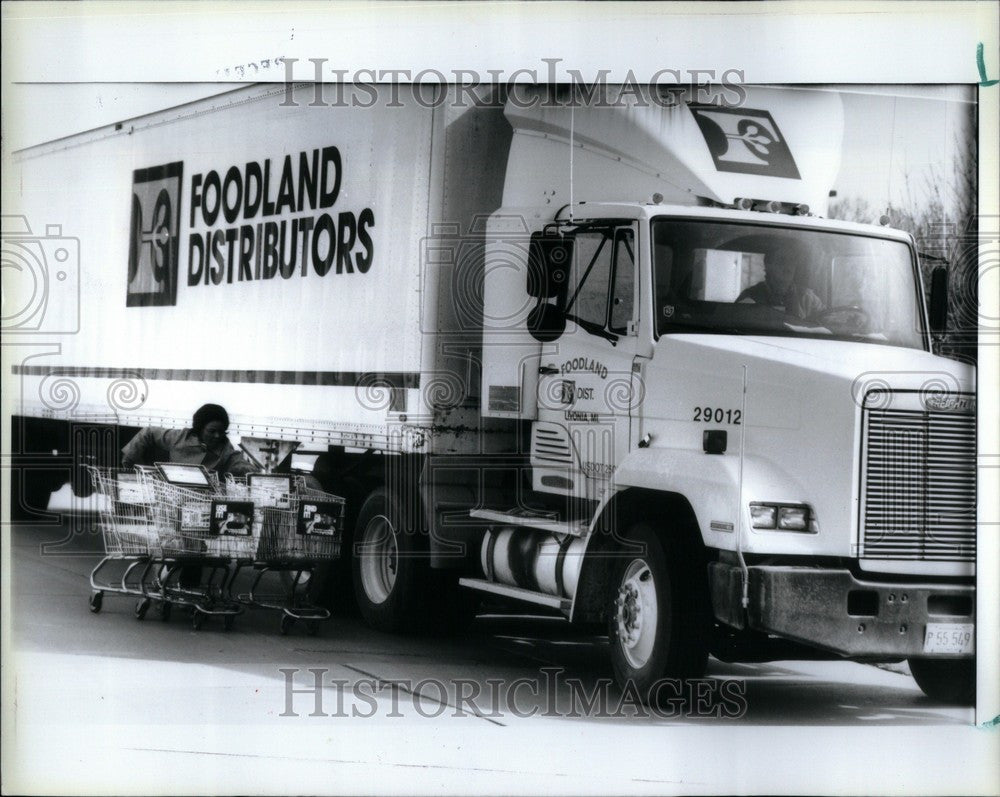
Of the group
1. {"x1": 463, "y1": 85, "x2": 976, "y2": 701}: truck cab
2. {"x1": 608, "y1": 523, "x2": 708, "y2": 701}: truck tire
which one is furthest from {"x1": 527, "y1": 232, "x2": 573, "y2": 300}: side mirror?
{"x1": 608, "y1": 523, "x2": 708, "y2": 701}: truck tire

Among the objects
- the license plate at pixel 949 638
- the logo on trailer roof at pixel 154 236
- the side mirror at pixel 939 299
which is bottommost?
the license plate at pixel 949 638

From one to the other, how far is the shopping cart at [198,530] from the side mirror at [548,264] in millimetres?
2741

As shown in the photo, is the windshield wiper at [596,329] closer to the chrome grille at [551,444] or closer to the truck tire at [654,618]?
the chrome grille at [551,444]

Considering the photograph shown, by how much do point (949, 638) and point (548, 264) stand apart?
3239 millimetres

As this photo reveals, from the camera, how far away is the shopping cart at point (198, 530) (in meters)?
10.6

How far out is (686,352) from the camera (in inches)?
336

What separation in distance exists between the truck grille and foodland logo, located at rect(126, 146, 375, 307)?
12.9 feet

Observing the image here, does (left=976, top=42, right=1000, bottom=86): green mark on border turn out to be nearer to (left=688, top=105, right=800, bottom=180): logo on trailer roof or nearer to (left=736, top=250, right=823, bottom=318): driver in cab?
(left=688, top=105, right=800, bottom=180): logo on trailer roof

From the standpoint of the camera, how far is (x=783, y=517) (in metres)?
7.95

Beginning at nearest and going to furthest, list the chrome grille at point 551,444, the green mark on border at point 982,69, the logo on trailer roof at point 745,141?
1. the green mark on border at point 982,69
2. the logo on trailer roof at point 745,141
3. the chrome grille at point 551,444

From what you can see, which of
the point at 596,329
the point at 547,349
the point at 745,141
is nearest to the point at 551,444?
the point at 547,349

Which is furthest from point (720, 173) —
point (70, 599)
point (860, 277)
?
point (70, 599)

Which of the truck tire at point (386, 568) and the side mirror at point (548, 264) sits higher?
the side mirror at point (548, 264)
